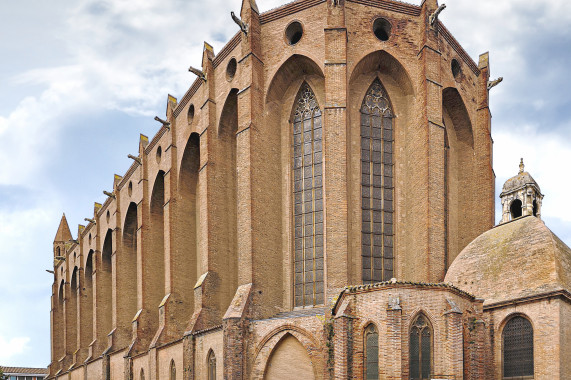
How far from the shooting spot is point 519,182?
80.6 feet

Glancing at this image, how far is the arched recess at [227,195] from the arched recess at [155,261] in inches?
300

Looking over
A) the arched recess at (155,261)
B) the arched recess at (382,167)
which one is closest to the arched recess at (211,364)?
the arched recess at (382,167)

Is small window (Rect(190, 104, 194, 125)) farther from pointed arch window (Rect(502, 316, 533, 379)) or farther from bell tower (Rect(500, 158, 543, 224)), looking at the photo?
pointed arch window (Rect(502, 316, 533, 379))

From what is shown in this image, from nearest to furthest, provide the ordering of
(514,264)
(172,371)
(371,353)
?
(371,353), (514,264), (172,371)

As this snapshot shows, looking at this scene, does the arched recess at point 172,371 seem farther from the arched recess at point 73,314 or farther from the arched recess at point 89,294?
the arched recess at point 73,314

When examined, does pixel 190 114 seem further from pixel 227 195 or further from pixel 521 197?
pixel 521 197

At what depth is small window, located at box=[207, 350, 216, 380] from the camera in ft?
80.6

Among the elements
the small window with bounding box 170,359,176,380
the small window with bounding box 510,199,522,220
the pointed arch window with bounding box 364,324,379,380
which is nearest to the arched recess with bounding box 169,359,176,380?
the small window with bounding box 170,359,176,380

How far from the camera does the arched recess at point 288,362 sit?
22.0m

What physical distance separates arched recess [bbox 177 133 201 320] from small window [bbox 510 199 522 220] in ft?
46.6

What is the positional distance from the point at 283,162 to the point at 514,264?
939 centimetres

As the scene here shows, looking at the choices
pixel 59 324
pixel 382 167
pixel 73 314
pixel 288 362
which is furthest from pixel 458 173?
pixel 59 324

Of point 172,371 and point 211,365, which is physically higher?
point 211,365

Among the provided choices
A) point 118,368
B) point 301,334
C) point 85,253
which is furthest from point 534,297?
point 85,253
